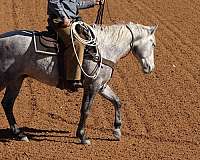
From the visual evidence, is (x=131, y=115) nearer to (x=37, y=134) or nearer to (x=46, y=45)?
(x=37, y=134)

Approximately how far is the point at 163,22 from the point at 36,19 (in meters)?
4.00

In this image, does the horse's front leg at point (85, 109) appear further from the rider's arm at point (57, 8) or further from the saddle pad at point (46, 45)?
the rider's arm at point (57, 8)

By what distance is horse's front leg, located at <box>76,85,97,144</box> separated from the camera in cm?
984

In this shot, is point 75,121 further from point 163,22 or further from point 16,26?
point 163,22

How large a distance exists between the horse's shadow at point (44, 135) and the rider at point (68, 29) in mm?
1018

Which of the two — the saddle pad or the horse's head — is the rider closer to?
the saddle pad

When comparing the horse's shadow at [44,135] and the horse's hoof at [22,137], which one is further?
the horse's shadow at [44,135]

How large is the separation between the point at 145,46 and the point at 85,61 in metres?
1.10

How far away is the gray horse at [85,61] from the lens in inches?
381

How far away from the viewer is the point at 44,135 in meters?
10.4

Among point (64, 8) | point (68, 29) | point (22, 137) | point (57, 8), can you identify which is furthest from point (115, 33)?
point (22, 137)

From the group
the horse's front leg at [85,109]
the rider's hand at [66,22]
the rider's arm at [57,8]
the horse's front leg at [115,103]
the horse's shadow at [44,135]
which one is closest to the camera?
the rider's arm at [57,8]

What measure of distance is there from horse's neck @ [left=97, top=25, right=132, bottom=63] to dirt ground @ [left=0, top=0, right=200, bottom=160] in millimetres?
1500

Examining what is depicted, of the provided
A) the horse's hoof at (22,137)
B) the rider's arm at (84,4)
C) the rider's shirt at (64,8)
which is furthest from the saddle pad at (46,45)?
the horse's hoof at (22,137)
